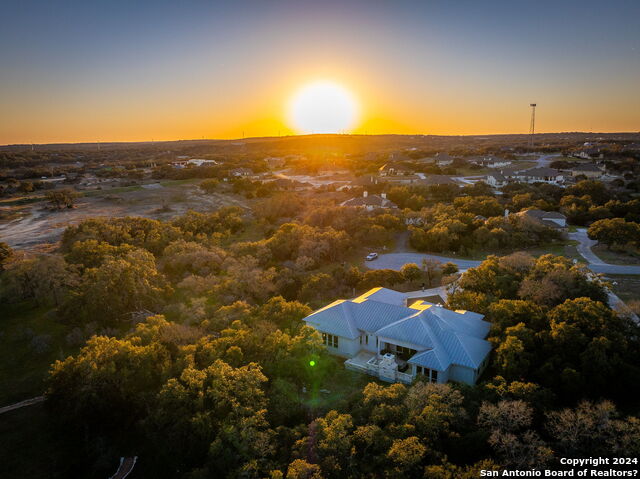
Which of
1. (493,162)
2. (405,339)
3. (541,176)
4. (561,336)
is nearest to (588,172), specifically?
(541,176)

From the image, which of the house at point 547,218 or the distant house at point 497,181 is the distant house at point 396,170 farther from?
the house at point 547,218

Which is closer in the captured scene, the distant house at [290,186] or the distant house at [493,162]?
the distant house at [290,186]

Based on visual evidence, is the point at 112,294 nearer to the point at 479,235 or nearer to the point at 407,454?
the point at 407,454

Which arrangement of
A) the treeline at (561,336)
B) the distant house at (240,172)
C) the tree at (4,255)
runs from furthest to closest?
the distant house at (240,172)
the tree at (4,255)
the treeline at (561,336)

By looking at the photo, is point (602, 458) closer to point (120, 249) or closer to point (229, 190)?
point (120, 249)

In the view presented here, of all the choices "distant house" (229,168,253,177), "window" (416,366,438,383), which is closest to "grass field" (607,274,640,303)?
"window" (416,366,438,383)

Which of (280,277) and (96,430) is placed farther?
(280,277)

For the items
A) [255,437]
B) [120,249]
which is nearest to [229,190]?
[120,249]

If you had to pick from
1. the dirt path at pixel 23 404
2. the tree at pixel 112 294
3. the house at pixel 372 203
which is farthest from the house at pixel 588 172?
the dirt path at pixel 23 404
